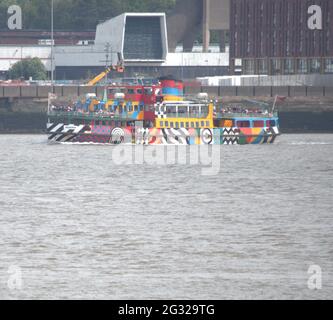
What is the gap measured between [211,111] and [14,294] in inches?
3388

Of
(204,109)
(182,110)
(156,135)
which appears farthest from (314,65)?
(156,135)

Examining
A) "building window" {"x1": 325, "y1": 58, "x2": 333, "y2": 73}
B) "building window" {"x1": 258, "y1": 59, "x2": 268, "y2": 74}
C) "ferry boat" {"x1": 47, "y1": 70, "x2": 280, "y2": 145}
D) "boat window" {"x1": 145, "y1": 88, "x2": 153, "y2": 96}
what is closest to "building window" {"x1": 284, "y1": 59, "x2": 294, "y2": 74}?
"building window" {"x1": 258, "y1": 59, "x2": 268, "y2": 74}

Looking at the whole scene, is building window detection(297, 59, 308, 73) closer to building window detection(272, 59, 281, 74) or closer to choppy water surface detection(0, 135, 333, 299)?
building window detection(272, 59, 281, 74)

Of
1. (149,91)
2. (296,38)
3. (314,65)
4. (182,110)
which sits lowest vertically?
(182,110)

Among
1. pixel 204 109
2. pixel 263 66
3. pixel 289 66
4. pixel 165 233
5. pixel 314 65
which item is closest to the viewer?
pixel 165 233

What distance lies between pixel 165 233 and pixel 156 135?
70.3m

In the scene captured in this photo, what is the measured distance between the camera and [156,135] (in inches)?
4823

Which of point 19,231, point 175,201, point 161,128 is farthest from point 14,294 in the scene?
point 161,128

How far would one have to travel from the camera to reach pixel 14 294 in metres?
39.7

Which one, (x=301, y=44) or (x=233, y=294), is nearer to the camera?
(x=233, y=294)

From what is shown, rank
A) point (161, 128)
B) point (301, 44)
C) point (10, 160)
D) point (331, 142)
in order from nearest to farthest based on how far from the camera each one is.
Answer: point (10, 160) < point (161, 128) < point (331, 142) < point (301, 44)

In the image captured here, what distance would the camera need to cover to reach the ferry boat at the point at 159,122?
404ft

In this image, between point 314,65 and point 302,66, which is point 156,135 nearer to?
point 314,65
